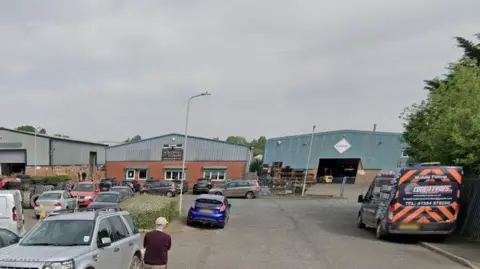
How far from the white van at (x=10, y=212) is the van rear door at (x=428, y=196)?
40.0ft

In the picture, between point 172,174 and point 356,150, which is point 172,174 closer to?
point 172,174

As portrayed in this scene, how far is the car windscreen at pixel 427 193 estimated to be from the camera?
15.5 m

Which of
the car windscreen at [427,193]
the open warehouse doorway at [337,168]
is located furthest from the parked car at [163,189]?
the car windscreen at [427,193]

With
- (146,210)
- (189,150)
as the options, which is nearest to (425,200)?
(146,210)

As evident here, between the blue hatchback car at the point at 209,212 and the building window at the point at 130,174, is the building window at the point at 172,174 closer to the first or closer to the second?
the building window at the point at 130,174

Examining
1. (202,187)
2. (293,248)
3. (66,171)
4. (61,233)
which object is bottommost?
(66,171)

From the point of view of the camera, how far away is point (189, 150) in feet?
209

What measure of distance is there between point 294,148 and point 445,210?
51.3m

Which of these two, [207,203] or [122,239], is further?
[207,203]

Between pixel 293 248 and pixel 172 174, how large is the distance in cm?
4978

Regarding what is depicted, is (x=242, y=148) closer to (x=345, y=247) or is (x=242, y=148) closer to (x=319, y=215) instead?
(x=319, y=215)

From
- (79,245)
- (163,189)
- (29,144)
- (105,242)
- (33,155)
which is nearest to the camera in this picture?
(79,245)

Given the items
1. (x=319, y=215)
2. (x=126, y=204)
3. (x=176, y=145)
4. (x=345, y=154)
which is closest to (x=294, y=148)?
(x=345, y=154)

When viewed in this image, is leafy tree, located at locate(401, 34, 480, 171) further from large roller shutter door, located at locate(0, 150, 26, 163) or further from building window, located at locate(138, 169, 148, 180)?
large roller shutter door, located at locate(0, 150, 26, 163)
